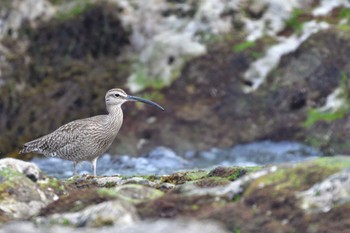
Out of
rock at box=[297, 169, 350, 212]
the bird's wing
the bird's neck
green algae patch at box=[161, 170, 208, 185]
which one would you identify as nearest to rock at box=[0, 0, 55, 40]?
the bird's wing

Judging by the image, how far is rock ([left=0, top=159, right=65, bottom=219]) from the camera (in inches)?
517

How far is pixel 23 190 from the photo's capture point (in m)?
13.5

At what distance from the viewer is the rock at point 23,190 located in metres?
13.1

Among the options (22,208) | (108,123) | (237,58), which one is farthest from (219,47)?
(22,208)

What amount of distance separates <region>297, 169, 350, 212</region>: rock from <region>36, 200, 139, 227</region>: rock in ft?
7.45

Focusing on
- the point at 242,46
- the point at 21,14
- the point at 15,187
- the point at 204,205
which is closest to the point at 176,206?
the point at 204,205

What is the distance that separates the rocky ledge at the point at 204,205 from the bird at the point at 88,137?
6.93m

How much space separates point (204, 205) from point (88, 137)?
28.0ft

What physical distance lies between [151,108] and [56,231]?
49.6 feet

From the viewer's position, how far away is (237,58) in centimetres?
2716

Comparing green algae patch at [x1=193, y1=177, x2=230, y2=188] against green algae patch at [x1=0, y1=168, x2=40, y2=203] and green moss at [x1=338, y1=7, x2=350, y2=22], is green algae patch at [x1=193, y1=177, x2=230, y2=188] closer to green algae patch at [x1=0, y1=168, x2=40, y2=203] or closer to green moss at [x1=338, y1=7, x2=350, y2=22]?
green algae patch at [x1=0, y1=168, x2=40, y2=203]

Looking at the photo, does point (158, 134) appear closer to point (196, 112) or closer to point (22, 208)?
point (196, 112)

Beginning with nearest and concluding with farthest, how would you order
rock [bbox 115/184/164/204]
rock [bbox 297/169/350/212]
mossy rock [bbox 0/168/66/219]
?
rock [bbox 297/169/350/212] → rock [bbox 115/184/164/204] → mossy rock [bbox 0/168/66/219]

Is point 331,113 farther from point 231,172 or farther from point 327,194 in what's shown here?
point 327,194
